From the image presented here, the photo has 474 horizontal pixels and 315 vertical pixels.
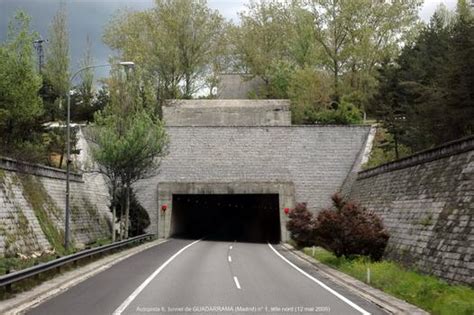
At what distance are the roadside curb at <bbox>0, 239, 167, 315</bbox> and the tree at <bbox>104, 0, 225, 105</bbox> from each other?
4363cm

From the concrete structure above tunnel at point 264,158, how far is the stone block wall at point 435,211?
17.5 m

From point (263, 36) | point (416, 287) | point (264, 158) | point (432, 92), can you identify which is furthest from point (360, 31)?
point (416, 287)

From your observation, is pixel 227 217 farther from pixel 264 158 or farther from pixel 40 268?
pixel 40 268

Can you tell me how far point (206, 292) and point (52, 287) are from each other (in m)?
4.42

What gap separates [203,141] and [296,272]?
92.1ft

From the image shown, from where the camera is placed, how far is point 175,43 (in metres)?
67.1

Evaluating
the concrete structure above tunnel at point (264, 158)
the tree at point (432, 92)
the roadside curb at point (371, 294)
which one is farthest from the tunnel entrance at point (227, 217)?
the roadside curb at point (371, 294)

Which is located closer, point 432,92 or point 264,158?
point 432,92

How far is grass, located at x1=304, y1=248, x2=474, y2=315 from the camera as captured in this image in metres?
12.0

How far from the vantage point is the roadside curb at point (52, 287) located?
12.7 meters

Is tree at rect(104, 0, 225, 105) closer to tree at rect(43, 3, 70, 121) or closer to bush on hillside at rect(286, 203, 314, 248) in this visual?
tree at rect(43, 3, 70, 121)

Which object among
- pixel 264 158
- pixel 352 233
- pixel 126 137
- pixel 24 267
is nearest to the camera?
pixel 24 267

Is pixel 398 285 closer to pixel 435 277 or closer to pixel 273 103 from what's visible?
pixel 435 277

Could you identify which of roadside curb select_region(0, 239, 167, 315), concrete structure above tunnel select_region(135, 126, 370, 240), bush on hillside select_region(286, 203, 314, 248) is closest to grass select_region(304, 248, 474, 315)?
roadside curb select_region(0, 239, 167, 315)
